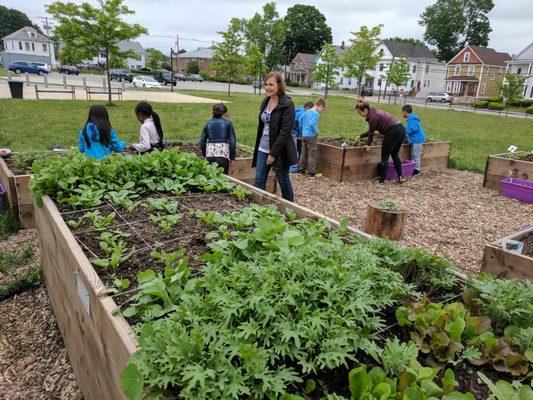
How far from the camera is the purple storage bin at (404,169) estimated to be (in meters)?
8.35

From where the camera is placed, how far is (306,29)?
270 ft

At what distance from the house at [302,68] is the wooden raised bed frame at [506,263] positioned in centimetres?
7424

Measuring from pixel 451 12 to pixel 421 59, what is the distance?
60.8ft

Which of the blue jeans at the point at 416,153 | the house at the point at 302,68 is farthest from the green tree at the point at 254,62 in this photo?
A: the house at the point at 302,68

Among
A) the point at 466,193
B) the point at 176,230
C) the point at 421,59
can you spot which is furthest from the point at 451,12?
the point at 176,230

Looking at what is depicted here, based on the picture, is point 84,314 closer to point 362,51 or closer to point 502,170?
point 502,170

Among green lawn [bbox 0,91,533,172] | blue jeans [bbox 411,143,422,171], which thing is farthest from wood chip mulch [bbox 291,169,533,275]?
green lawn [bbox 0,91,533,172]

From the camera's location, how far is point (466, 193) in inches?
304

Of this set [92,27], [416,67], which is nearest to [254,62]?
[92,27]

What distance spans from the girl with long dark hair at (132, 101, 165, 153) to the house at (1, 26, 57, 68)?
7750 cm

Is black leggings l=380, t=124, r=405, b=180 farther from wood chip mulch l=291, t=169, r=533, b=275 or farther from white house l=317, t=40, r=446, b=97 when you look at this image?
white house l=317, t=40, r=446, b=97

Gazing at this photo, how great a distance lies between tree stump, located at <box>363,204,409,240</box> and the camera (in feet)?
14.8

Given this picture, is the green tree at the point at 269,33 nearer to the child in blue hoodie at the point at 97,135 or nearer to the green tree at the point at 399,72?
the green tree at the point at 399,72

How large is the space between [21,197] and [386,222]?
434 cm
